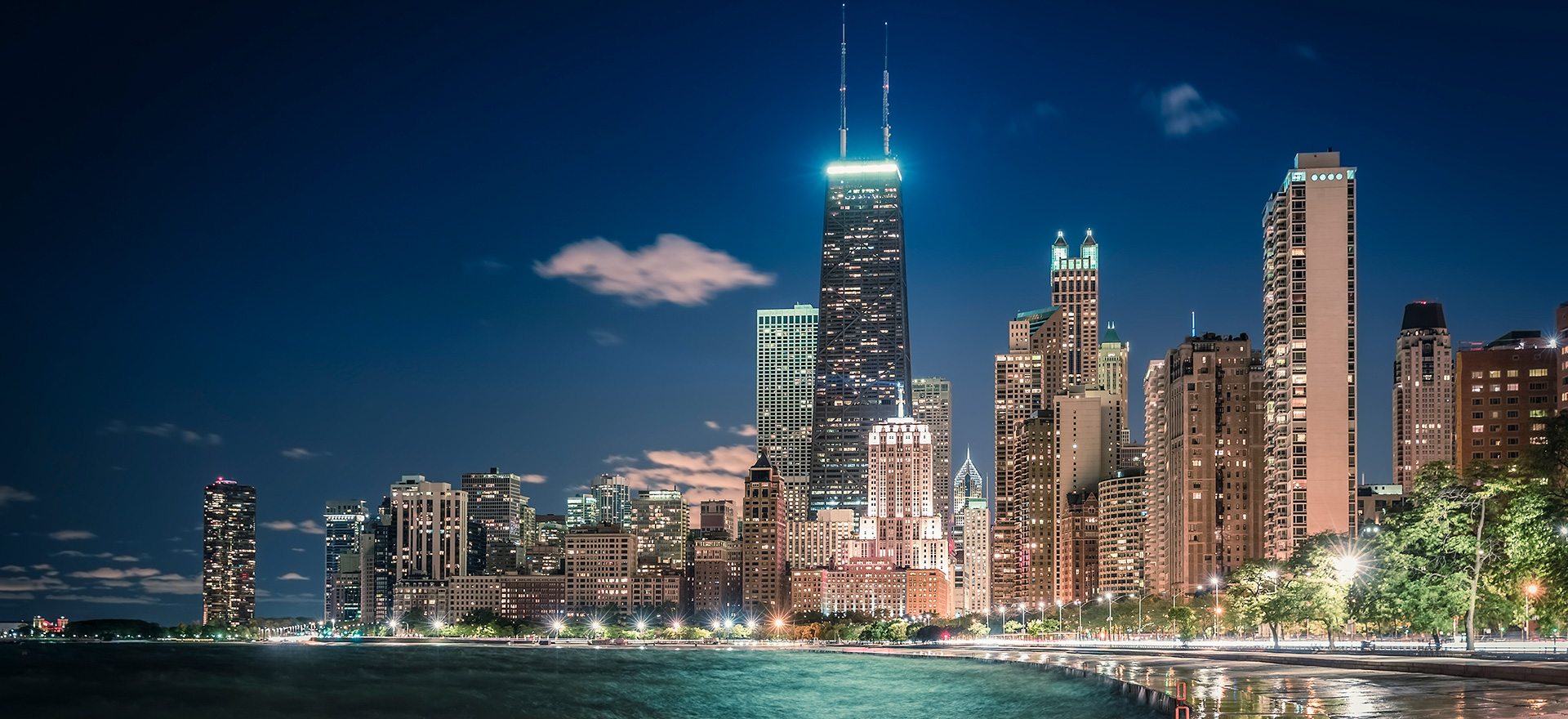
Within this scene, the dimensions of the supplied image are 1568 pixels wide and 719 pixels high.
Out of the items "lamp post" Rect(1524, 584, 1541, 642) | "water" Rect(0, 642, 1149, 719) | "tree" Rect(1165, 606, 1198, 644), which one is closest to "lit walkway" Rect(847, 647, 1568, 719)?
"water" Rect(0, 642, 1149, 719)

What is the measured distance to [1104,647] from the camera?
170m

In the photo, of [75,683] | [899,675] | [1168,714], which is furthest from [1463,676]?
[75,683]

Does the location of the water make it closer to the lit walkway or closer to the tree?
the lit walkway

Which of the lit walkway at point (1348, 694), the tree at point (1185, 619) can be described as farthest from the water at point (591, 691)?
the tree at point (1185, 619)

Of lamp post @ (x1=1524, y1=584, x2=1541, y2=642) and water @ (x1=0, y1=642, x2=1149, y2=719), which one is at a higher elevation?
lamp post @ (x1=1524, y1=584, x2=1541, y2=642)

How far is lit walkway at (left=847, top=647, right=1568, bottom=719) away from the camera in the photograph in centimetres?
4981

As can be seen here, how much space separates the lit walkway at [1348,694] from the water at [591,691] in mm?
5576

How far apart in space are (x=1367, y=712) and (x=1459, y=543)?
4151 cm

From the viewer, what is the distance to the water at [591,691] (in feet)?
313

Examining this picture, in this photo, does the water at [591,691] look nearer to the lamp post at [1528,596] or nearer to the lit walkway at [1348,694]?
the lit walkway at [1348,694]

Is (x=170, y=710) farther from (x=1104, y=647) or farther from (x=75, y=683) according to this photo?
(x=1104, y=647)

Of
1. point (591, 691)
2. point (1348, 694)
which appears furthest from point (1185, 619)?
point (1348, 694)

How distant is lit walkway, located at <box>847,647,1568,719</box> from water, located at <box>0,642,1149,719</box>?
5.58 meters

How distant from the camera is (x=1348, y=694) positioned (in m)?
61.1
